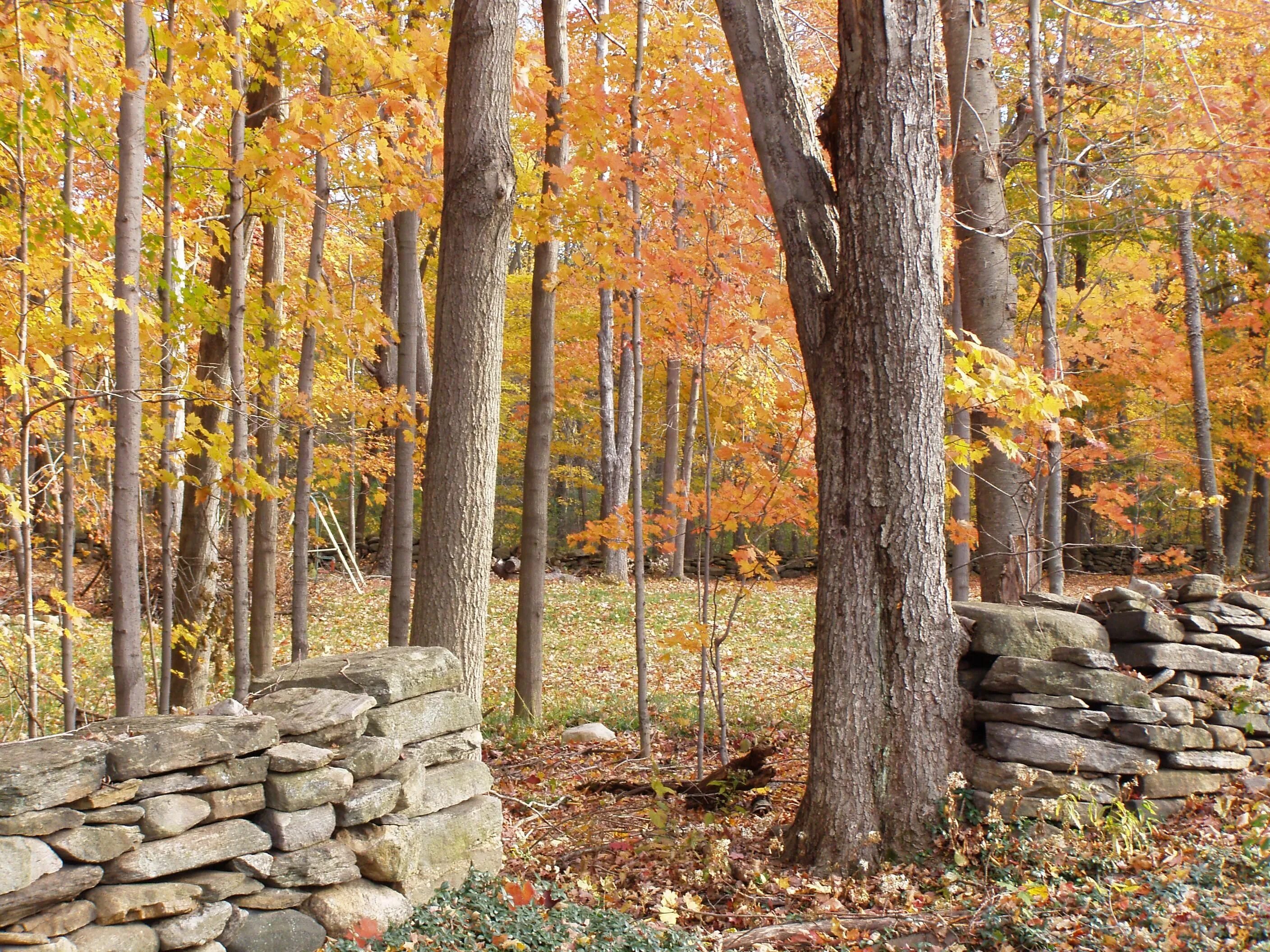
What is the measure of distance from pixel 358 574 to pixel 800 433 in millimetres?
12184

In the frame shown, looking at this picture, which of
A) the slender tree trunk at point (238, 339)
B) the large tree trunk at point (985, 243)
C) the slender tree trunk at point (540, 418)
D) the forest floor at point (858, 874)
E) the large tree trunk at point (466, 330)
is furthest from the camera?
the slender tree trunk at point (540, 418)

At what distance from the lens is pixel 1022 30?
34.6ft

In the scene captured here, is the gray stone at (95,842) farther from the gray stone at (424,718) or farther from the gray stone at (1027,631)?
the gray stone at (1027,631)

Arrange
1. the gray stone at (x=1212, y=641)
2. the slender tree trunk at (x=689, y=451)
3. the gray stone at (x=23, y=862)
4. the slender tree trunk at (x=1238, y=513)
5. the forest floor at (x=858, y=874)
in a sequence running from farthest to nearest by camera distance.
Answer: the slender tree trunk at (x=1238, y=513)
the slender tree trunk at (x=689, y=451)
the gray stone at (x=1212, y=641)
the forest floor at (x=858, y=874)
the gray stone at (x=23, y=862)

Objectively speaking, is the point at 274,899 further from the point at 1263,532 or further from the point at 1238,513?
the point at 1263,532

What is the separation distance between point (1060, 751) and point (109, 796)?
3868 millimetres

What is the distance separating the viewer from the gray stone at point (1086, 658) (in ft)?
14.1

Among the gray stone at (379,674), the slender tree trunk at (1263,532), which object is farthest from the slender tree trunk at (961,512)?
the slender tree trunk at (1263,532)

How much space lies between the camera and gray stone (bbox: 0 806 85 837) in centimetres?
242

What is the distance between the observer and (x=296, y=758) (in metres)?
3.11

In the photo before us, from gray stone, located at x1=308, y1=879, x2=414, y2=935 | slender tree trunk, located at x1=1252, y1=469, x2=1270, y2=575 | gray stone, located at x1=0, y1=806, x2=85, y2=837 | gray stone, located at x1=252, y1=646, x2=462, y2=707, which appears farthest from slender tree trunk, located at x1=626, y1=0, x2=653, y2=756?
slender tree trunk, located at x1=1252, y1=469, x2=1270, y2=575

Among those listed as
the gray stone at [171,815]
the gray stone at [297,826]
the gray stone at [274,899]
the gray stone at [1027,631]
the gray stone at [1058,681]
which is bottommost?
the gray stone at [274,899]

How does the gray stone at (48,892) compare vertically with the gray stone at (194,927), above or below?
above

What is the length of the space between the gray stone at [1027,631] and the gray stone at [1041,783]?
546 millimetres
